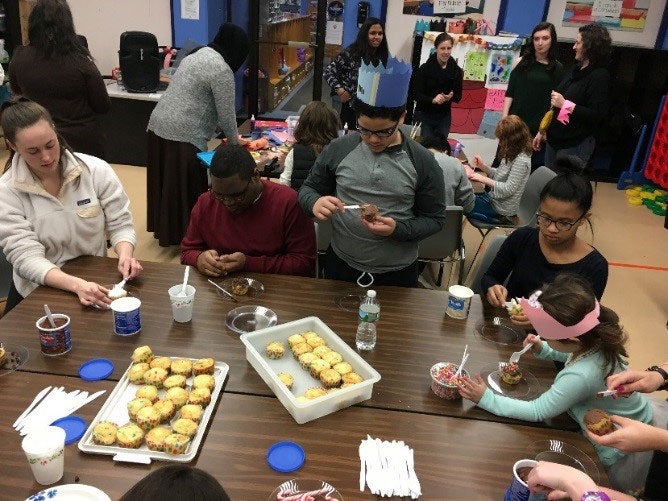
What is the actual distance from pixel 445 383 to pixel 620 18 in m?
6.14

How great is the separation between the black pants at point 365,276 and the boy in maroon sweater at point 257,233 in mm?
84

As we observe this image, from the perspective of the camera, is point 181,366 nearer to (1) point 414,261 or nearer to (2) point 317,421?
(2) point 317,421

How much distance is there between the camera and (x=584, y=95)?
4.39 meters

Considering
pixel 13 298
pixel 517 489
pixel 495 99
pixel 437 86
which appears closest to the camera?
pixel 517 489

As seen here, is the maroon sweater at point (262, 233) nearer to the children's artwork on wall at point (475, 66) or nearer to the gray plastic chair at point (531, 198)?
the gray plastic chair at point (531, 198)

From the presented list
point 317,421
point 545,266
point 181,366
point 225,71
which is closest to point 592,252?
point 545,266

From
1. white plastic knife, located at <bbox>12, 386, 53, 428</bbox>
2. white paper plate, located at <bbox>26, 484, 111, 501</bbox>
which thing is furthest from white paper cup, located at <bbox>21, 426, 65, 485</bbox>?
white plastic knife, located at <bbox>12, 386, 53, 428</bbox>

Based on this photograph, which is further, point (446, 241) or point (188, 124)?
point (188, 124)

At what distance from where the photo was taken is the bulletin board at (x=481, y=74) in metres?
6.19

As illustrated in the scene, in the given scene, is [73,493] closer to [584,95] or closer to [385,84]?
[385,84]

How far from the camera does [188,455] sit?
1403 mm

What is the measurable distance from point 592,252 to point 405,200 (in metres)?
0.76

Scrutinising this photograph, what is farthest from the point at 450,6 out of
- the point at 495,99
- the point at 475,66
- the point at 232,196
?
the point at 232,196

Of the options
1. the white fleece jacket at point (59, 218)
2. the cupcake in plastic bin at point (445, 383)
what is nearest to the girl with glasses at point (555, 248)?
the cupcake in plastic bin at point (445, 383)
